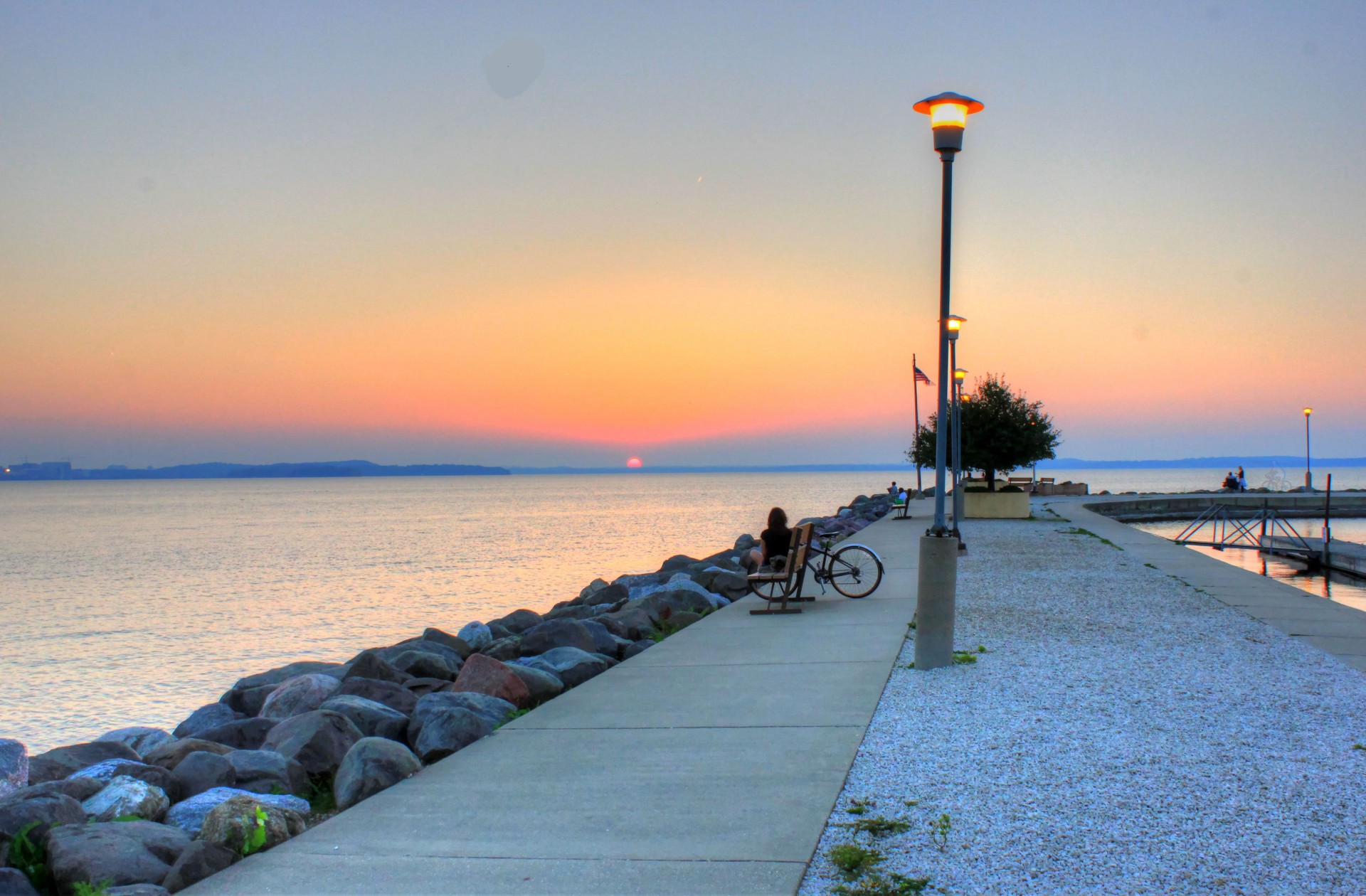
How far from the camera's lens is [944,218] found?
31.2 ft

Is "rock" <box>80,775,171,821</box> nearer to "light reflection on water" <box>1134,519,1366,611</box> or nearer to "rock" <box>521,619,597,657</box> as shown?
"rock" <box>521,619,597,657</box>

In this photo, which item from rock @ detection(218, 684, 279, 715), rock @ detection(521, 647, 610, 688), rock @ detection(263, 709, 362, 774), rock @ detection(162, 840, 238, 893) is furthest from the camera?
rock @ detection(218, 684, 279, 715)

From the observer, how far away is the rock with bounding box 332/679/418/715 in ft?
30.2

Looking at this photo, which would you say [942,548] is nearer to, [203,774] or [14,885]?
[203,774]

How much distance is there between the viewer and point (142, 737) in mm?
10656

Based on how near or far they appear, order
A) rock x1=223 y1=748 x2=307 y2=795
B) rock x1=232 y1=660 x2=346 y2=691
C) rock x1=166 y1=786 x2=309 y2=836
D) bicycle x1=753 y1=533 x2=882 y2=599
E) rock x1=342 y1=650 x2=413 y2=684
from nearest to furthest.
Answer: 1. rock x1=166 y1=786 x2=309 y2=836
2. rock x1=223 y1=748 x2=307 y2=795
3. rock x1=342 y1=650 x2=413 y2=684
4. rock x1=232 y1=660 x2=346 y2=691
5. bicycle x1=753 y1=533 x2=882 y2=599

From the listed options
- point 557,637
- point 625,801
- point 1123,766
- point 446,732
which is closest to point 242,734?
point 446,732

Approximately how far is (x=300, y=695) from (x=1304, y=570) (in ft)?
82.2

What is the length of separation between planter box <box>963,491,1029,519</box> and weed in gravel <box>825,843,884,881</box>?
93.2 feet

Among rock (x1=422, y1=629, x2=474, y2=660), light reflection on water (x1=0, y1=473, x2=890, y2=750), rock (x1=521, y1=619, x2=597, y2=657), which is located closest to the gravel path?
rock (x1=521, y1=619, x2=597, y2=657)

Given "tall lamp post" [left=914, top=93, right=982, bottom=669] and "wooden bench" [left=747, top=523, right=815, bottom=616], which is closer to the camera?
"tall lamp post" [left=914, top=93, right=982, bottom=669]

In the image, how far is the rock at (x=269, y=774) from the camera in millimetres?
6227

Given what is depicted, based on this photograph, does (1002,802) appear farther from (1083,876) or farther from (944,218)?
→ (944,218)

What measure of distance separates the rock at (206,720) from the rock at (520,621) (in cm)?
489
